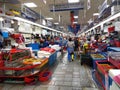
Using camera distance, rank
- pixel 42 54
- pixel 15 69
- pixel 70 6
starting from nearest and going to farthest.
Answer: pixel 15 69 < pixel 42 54 < pixel 70 6

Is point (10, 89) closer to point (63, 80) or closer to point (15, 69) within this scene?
point (15, 69)

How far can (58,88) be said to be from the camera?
14.1ft

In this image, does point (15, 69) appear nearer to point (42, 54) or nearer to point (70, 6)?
point (42, 54)

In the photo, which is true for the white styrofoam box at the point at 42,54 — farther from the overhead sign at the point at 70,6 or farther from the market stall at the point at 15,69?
the overhead sign at the point at 70,6

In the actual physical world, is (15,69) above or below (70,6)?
below

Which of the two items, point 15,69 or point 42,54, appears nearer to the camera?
point 15,69

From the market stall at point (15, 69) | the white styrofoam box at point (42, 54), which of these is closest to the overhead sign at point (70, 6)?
the white styrofoam box at point (42, 54)

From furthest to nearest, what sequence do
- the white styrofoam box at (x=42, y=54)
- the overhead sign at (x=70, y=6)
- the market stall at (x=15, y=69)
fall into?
the overhead sign at (x=70, y=6) → the white styrofoam box at (x=42, y=54) → the market stall at (x=15, y=69)

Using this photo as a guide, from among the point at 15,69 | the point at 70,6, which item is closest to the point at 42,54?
the point at 15,69

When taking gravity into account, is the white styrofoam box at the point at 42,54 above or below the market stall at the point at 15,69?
above

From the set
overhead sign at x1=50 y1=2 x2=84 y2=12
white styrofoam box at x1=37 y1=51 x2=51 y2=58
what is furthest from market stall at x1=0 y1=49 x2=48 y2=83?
overhead sign at x1=50 y1=2 x2=84 y2=12

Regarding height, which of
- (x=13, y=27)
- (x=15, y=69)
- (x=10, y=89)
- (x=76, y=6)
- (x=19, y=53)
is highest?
(x=76, y=6)

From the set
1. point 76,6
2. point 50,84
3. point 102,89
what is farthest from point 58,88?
point 76,6

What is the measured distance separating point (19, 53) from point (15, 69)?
951 millimetres
